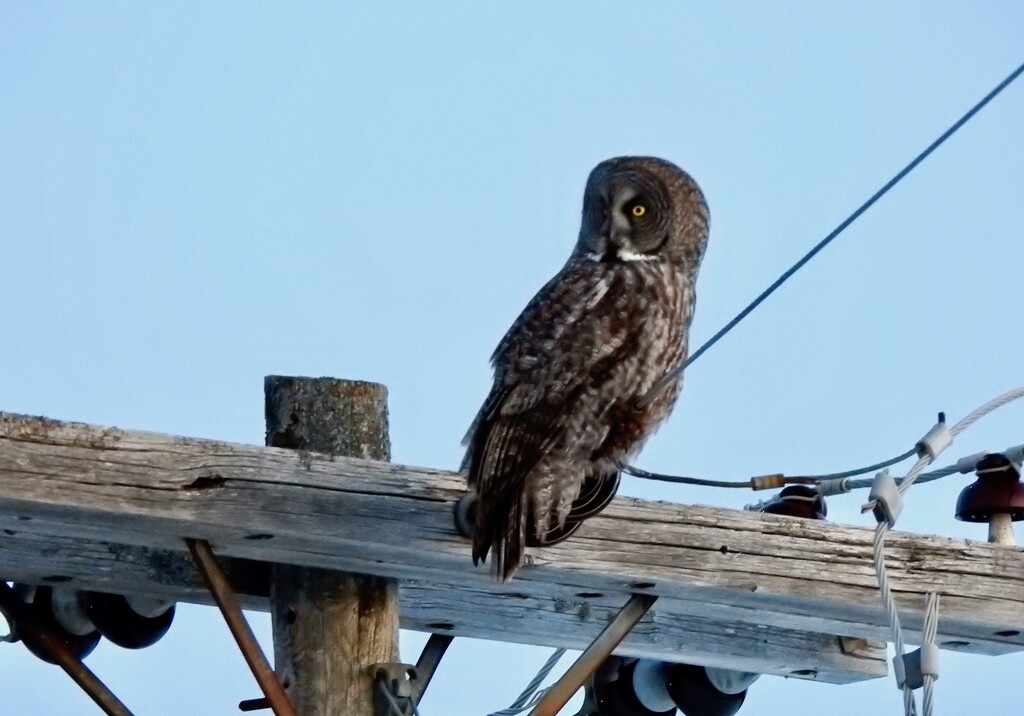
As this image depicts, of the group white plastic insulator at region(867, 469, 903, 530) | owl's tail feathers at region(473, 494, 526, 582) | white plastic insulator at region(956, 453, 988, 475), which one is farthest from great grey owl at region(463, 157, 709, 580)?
white plastic insulator at region(956, 453, 988, 475)

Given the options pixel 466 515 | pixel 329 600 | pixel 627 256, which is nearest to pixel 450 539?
pixel 466 515

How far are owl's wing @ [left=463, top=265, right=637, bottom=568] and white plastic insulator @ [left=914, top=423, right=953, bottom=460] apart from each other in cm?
53

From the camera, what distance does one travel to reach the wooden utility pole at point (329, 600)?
260 centimetres

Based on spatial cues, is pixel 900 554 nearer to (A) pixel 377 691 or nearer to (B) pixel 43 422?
(A) pixel 377 691

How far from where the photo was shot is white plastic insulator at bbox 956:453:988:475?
3021 millimetres

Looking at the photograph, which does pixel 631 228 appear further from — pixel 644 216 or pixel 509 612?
pixel 509 612

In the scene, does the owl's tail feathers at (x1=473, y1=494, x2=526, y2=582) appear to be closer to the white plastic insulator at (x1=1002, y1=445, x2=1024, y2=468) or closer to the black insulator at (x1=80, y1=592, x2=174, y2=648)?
the black insulator at (x1=80, y1=592, x2=174, y2=648)

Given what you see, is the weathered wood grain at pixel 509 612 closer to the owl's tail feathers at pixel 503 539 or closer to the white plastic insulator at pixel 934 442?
the owl's tail feathers at pixel 503 539

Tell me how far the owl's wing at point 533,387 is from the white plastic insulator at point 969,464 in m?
0.78

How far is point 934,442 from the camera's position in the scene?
8.80ft

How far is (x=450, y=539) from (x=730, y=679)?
1108 mm

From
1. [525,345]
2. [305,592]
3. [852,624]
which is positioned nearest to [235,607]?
[305,592]

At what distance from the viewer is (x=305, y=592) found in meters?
2.65

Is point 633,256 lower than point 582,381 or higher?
higher
